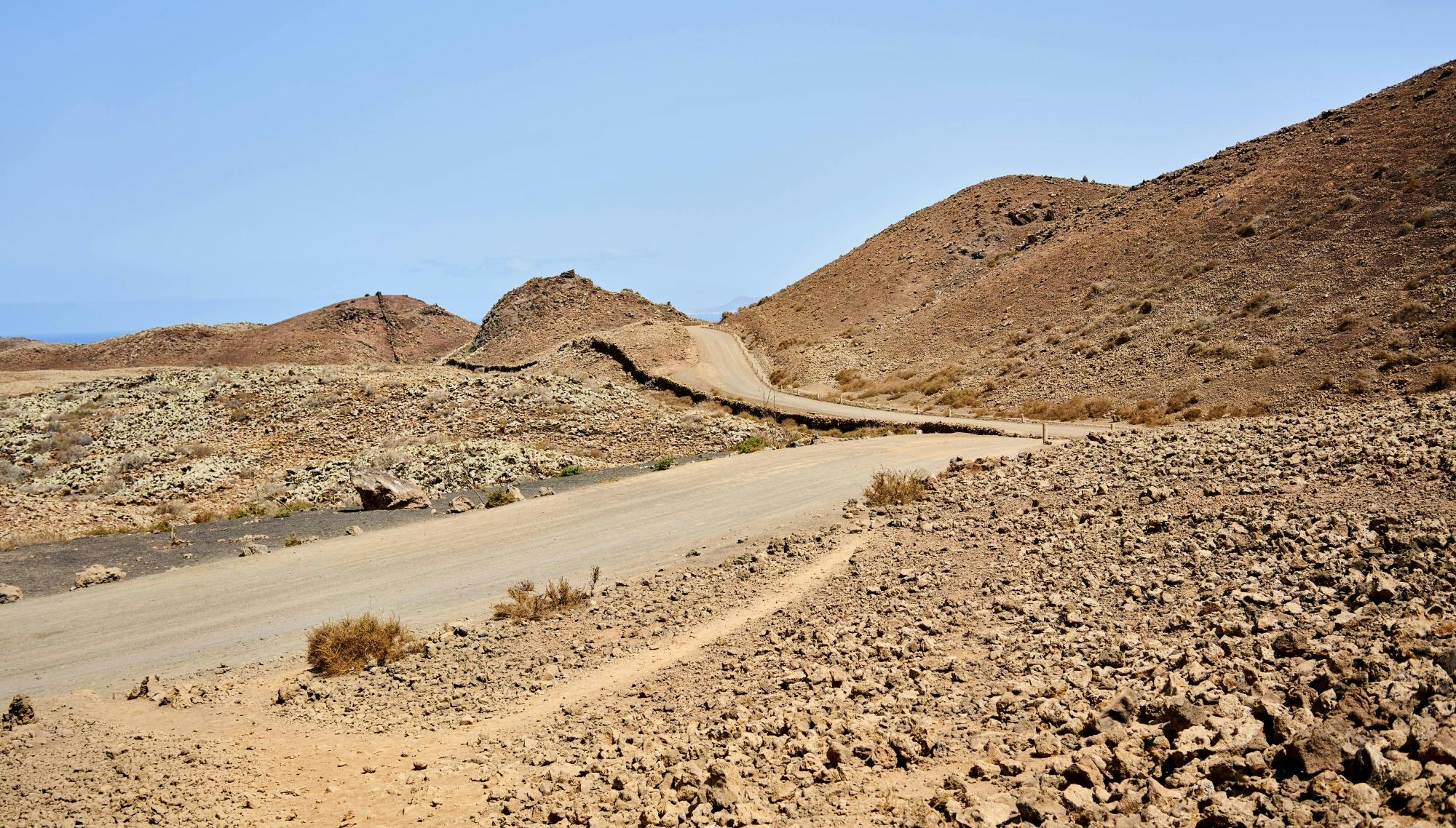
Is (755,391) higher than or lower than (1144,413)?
higher

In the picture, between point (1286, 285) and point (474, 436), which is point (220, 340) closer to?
point (474, 436)

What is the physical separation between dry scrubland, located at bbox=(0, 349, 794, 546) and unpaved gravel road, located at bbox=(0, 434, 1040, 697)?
6.08 meters

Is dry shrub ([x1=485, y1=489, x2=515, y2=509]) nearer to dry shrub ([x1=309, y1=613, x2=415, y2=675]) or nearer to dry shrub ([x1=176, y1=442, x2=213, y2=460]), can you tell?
dry shrub ([x1=309, y1=613, x2=415, y2=675])

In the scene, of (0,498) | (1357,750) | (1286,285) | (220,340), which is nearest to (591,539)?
(1357,750)

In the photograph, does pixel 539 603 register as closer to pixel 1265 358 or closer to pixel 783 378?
pixel 1265 358

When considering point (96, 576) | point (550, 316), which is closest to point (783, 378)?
point (550, 316)

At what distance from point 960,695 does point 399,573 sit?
12.9m

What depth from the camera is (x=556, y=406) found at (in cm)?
3616

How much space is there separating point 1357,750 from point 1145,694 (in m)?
1.64

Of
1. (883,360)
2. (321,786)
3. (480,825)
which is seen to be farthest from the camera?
(883,360)

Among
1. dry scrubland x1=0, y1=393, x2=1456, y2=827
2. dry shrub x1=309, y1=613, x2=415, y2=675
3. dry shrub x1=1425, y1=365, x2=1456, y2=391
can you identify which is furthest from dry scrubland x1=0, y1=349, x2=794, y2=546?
dry shrub x1=1425, y1=365, x2=1456, y2=391

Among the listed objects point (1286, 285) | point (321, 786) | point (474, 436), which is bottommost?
point (321, 786)

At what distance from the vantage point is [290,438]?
34.0 meters

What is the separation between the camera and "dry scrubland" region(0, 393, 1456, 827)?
5539 millimetres
